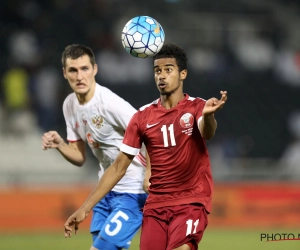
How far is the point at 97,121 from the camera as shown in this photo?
692 cm

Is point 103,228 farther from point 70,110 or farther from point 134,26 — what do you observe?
point 134,26

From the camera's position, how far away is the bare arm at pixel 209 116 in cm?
539

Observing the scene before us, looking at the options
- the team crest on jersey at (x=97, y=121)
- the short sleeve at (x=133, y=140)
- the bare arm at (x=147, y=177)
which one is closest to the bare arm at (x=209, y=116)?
the short sleeve at (x=133, y=140)

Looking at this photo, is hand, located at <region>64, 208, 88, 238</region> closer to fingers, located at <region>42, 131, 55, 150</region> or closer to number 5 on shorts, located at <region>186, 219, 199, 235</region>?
number 5 on shorts, located at <region>186, 219, 199, 235</region>

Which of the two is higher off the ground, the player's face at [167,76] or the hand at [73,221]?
the player's face at [167,76]

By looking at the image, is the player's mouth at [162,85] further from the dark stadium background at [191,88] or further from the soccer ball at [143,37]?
the dark stadium background at [191,88]

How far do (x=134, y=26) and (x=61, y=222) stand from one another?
8.31m

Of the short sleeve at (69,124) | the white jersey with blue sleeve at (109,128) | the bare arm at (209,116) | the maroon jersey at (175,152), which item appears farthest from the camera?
the short sleeve at (69,124)

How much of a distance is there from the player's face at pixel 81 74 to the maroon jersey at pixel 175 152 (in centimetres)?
107

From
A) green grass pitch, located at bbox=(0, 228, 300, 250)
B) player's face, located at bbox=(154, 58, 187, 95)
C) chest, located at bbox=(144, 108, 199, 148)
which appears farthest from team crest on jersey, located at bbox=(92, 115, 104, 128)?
green grass pitch, located at bbox=(0, 228, 300, 250)

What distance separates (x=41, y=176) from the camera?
Answer: 1436 centimetres

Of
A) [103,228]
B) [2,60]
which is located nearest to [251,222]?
[2,60]

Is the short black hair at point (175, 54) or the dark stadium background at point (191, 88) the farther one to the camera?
the dark stadium background at point (191, 88)

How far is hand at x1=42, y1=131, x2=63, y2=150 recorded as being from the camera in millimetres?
6934
